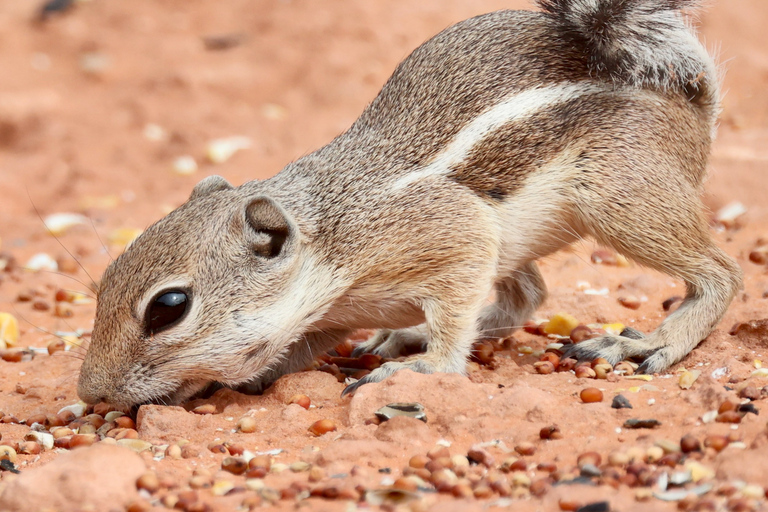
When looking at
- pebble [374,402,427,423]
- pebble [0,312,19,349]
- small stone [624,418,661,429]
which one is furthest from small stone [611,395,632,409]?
pebble [0,312,19,349]

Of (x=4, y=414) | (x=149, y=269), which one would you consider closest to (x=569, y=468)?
(x=149, y=269)

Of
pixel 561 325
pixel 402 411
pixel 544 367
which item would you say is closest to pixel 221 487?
pixel 402 411

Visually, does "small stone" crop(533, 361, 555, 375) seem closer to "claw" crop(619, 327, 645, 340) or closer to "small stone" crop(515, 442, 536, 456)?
"claw" crop(619, 327, 645, 340)

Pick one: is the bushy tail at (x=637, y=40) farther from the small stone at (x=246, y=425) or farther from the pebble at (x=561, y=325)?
the small stone at (x=246, y=425)

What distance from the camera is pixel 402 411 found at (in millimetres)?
3744

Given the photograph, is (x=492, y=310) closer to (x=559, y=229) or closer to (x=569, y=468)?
(x=559, y=229)

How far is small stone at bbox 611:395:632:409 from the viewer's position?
3674 mm

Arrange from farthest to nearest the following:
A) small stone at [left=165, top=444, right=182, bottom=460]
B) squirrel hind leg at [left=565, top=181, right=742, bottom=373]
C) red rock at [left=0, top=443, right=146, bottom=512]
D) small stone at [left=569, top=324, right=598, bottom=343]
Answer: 1. small stone at [left=569, top=324, right=598, bottom=343]
2. squirrel hind leg at [left=565, top=181, right=742, bottom=373]
3. small stone at [left=165, top=444, right=182, bottom=460]
4. red rock at [left=0, top=443, right=146, bottom=512]

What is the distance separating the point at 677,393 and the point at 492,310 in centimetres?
154

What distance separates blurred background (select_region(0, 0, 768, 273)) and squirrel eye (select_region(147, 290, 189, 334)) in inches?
125

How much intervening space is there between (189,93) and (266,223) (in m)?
6.47

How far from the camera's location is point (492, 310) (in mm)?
5184

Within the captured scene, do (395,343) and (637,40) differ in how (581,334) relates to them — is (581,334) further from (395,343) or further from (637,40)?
(637,40)

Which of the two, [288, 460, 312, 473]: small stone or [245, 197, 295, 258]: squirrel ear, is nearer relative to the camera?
[288, 460, 312, 473]: small stone
